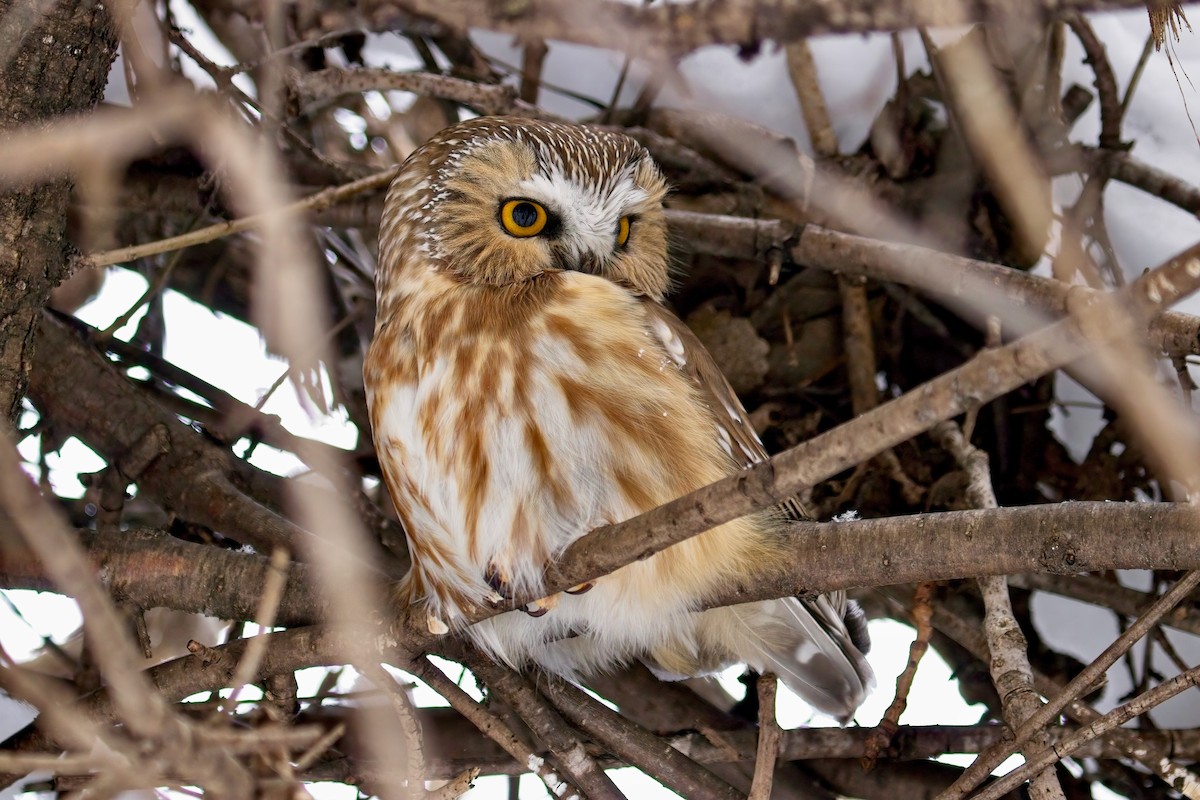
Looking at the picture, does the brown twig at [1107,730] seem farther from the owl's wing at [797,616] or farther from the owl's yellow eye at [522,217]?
the owl's yellow eye at [522,217]

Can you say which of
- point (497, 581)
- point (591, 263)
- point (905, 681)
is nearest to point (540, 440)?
point (497, 581)

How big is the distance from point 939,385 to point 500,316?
1.16 meters

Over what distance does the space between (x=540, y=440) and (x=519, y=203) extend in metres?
0.57

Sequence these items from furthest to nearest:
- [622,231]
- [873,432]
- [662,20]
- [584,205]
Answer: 1. [622,231]
2. [584,205]
3. [662,20]
4. [873,432]

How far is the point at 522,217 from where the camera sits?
7.71ft

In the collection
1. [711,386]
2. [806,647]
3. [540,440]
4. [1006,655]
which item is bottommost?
[1006,655]

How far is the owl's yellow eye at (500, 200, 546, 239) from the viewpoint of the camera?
2.34 metres

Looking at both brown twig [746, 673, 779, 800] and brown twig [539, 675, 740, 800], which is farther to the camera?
brown twig [539, 675, 740, 800]

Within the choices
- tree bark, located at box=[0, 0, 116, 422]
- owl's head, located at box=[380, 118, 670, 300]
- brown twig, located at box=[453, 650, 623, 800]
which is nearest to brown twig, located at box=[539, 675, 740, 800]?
brown twig, located at box=[453, 650, 623, 800]

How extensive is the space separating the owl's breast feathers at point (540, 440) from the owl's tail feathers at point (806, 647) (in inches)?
12.5

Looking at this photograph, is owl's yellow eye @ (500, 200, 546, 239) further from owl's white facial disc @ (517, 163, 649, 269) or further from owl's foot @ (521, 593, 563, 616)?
owl's foot @ (521, 593, 563, 616)

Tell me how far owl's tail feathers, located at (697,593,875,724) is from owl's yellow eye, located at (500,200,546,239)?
0.85m

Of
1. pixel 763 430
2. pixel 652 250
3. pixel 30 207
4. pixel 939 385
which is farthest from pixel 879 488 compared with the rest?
pixel 30 207

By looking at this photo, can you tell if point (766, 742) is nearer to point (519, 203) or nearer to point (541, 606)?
point (541, 606)
